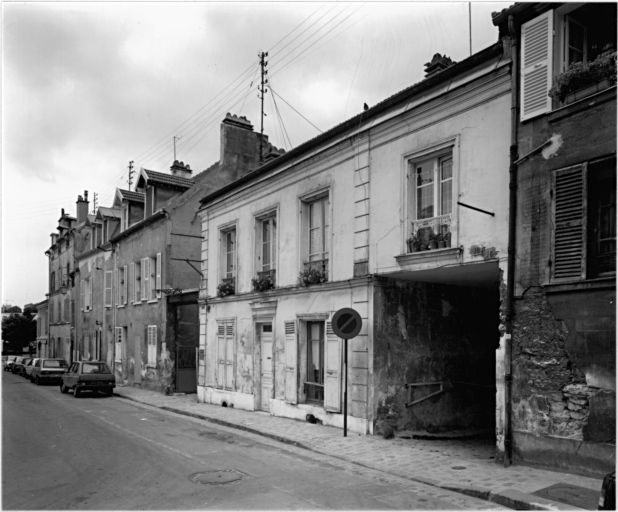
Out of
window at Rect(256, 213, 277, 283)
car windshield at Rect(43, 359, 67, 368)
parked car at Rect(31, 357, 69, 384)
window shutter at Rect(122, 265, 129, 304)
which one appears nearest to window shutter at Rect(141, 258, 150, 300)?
window shutter at Rect(122, 265, 129, 304)

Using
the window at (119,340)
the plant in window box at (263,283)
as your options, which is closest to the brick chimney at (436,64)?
the plant in window box at (263,283)

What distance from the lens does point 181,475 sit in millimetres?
8438

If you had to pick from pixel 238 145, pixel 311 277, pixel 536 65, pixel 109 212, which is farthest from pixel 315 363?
pixel 109 212

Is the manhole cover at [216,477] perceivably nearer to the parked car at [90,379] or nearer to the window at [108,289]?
the parked car at [90,379]

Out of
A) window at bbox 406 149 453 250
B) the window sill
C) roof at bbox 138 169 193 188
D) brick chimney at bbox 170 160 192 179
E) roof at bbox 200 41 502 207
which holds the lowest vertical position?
the window sill

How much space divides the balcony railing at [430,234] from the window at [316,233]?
9.85ft

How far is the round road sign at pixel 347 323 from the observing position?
441 inches

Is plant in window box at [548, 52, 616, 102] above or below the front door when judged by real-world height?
above

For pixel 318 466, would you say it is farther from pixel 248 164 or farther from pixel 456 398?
pixel 248 164

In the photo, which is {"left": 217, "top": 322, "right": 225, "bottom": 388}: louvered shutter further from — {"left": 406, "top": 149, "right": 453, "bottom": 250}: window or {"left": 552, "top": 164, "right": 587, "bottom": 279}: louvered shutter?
{"left": 552, "top": 164, "right": 587, "bottom": 279}: louvered shutter

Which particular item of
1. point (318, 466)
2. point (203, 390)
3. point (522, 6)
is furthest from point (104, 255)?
point (522, 6)

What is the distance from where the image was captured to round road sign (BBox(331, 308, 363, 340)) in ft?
36.8

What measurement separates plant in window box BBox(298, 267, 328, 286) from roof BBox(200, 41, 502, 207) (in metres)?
3.05

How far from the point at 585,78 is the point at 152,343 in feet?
66.3
